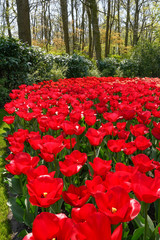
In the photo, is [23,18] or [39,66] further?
[23,18]

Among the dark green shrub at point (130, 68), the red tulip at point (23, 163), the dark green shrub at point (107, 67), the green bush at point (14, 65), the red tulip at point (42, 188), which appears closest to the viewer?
the red tulip at point (42, 188)

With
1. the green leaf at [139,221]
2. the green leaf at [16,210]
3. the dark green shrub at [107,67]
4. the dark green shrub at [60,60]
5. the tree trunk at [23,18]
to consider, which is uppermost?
the tree trunk at [23,18]

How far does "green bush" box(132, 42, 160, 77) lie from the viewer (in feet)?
47.5

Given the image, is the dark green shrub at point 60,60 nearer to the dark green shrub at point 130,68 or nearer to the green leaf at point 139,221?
the dark green shrub at point 130,68

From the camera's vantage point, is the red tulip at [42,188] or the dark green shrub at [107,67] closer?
the red tulip at [42,188]

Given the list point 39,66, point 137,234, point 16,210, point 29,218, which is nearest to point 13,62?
point 39,66

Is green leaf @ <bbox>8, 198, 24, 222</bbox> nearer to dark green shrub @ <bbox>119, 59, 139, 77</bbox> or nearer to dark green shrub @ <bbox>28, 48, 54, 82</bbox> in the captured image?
dark green shrub @ <bbox>28, 48, 54, 82</bbox>

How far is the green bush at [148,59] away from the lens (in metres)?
14.5

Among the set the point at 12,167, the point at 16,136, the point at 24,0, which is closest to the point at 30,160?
the point at 12,167

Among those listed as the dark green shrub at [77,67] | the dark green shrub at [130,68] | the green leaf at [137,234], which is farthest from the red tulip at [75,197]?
the dark green shrub at [130,68]

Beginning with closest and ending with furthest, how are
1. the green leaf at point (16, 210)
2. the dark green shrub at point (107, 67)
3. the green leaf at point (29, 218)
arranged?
the green leaf at point (29, 218) → the green leaf at point (16, 210) → the dark green shrub at point (107, 67)

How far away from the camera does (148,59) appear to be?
1455cm

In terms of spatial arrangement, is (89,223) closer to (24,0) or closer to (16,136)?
(16,136)

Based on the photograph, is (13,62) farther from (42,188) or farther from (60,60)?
(42,188)
